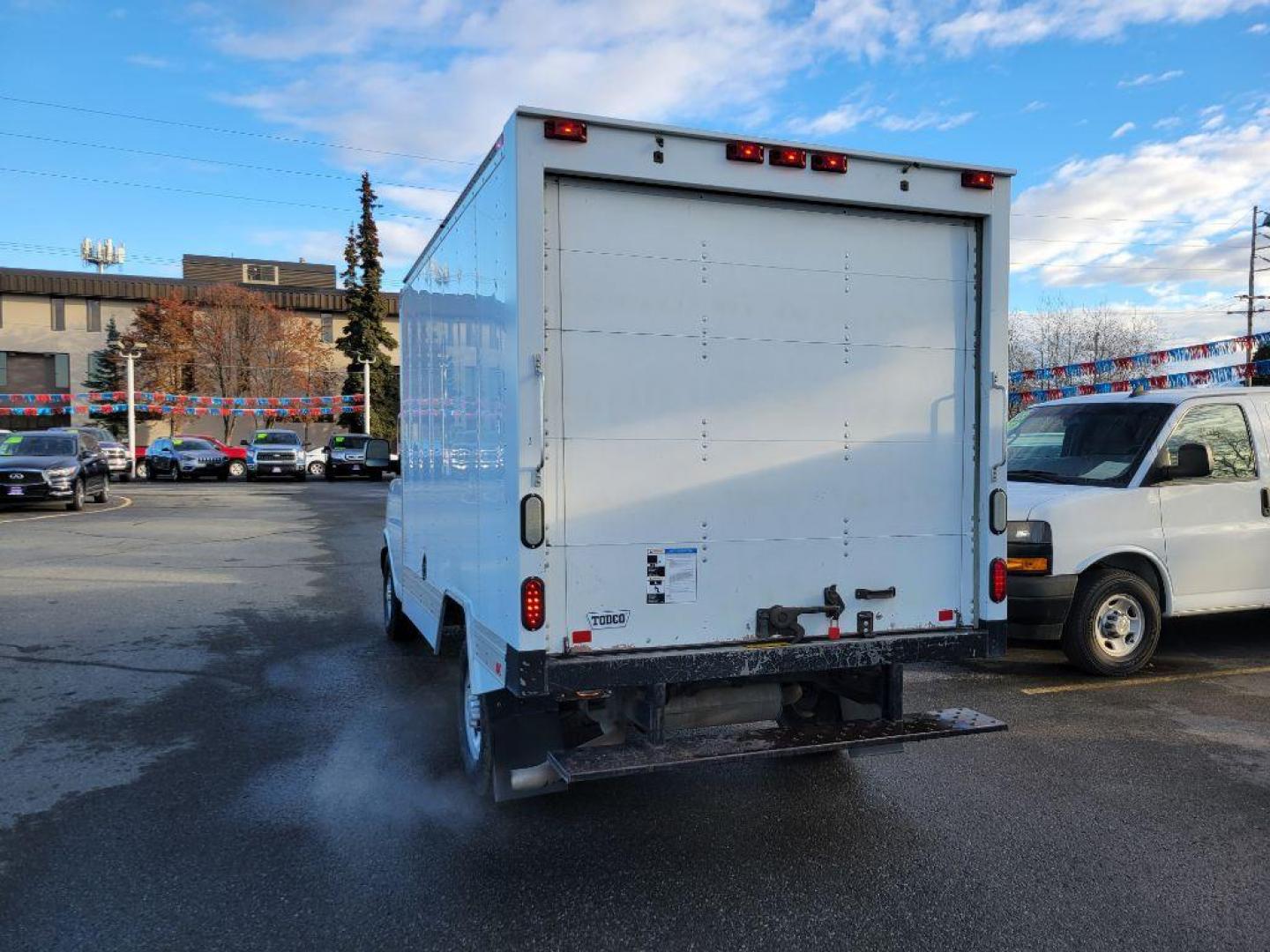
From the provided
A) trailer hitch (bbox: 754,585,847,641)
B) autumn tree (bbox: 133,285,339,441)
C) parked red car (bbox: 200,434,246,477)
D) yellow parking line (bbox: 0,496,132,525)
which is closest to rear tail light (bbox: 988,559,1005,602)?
trailer hitch (bbox: 754,585,847,641)

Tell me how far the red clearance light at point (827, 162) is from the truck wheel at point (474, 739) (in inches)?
109

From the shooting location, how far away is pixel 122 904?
3.61 m

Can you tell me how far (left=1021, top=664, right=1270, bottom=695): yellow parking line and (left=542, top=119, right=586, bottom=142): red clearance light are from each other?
4.99 m

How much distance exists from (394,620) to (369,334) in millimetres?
47854

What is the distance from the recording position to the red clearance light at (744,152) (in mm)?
4008

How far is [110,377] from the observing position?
53312 mm

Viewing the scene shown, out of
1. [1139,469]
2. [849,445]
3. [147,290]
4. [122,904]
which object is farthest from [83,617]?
[147,290]

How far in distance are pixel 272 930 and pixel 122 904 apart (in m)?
0.68

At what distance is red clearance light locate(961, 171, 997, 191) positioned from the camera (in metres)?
4.41

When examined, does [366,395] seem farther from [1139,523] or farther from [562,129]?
[562,129]

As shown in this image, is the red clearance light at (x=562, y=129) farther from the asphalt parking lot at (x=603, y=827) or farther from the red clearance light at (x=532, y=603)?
the asphalt parking lot at (x=603, y=827)

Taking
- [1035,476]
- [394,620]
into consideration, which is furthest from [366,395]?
[1035,476]

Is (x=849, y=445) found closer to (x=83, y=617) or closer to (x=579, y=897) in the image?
(x=579, y=897)

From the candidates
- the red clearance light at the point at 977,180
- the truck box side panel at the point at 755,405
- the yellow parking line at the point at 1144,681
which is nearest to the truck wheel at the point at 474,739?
the truck box side panel at the point at 755,405
